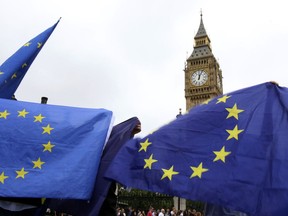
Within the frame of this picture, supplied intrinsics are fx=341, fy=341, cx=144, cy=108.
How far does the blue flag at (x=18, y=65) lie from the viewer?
575 centimetres

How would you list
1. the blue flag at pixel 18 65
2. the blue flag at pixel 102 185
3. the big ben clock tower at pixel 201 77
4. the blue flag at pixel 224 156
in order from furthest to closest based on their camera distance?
1. the big ben clock tower at pixel 201 77
2. the blue flag at pixel 18 65
3. the blue flag at pixel 102 185
4. the blue flag at pixel 224 156

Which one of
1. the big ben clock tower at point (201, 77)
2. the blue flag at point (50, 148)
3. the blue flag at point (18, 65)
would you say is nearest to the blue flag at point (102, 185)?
the blue flag at point (50, 148)

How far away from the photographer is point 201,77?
6894 cm

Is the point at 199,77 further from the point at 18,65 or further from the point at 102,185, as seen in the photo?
the point at 102,185

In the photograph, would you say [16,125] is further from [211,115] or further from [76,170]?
[211,115]

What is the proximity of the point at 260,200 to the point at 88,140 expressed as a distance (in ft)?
8.13

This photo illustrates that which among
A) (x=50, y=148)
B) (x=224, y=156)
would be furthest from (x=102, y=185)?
(x=224, y=156)

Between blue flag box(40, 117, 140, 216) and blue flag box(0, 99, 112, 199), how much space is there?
0.11 meters

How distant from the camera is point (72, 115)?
520cm

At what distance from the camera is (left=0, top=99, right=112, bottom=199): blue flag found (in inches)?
174

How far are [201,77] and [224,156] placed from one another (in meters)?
66.4

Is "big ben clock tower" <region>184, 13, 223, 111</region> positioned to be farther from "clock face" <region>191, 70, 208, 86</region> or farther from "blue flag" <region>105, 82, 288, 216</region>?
"blue flag" <region>105, 82, 288, 216</region>

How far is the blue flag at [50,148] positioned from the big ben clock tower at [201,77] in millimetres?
62375

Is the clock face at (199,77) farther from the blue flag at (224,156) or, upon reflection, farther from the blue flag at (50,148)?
the blue flag at (224,156)
